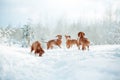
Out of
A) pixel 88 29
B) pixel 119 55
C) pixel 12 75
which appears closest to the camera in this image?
pixel 12 75

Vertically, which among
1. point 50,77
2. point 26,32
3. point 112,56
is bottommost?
point 50,77

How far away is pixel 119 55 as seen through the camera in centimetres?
949

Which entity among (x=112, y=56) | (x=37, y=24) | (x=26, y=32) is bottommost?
(x=112, y=56)

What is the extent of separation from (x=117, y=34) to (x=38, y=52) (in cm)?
3570

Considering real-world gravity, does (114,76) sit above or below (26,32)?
below

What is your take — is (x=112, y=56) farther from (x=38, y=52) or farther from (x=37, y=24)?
(x=37, y=24)

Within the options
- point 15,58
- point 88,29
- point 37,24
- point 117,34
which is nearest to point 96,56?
point 15,58

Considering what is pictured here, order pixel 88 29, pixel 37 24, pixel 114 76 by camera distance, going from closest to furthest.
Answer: pixel 114 76, pixel 88 29, pixel 37 24

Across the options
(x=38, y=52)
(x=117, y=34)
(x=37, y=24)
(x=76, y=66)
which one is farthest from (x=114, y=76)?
(x=37, y=24)

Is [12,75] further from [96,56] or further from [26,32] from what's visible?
[26,32]

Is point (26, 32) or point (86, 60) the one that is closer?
point (86, 60)

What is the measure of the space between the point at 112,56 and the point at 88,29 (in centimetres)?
9728

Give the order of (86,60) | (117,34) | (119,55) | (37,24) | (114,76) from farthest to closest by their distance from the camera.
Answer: (37,24), (117,34), (119,55), (86,60), (114,76)

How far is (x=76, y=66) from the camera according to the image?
8469 millimetres
